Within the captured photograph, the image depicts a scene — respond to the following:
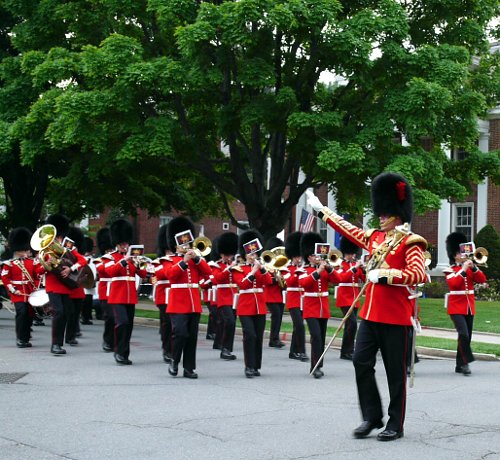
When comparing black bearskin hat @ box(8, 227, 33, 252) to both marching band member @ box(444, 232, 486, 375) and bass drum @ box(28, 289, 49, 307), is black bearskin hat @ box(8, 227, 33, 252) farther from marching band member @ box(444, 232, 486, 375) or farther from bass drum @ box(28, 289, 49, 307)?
marching band member @ box(444, 232, 486, 375)

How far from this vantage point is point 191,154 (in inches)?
891

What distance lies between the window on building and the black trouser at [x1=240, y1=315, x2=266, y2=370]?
23398mm

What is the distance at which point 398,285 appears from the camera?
7.64m

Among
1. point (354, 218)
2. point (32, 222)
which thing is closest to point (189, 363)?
point (354, 218)

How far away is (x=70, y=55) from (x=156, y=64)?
279cm

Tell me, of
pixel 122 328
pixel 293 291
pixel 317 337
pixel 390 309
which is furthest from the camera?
pixel 293 291

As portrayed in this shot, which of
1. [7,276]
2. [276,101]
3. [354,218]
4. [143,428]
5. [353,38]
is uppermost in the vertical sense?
[353,38]

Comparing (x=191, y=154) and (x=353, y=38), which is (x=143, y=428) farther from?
(x=191, y=154)

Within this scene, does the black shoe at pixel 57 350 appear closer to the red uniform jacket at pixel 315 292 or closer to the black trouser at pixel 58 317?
the black trouser at pixel 58 317

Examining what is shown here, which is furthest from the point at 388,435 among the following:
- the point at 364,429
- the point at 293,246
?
the point at 293,246

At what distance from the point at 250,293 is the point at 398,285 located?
4826mm

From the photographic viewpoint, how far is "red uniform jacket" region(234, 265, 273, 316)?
12203 mm

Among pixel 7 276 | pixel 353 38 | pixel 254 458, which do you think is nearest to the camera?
pixel 254 458

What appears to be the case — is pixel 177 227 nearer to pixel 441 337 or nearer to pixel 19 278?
pixel 19 278
